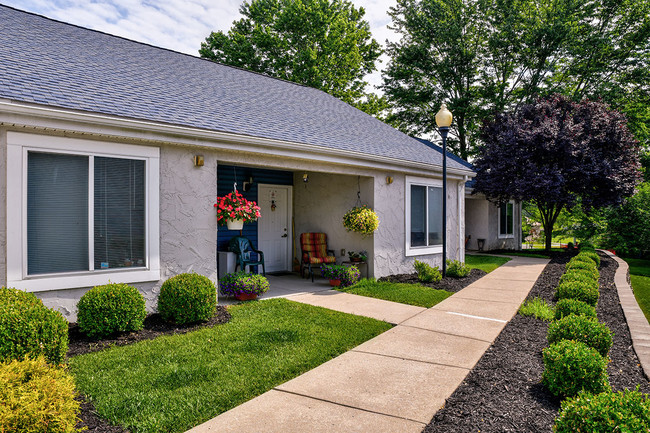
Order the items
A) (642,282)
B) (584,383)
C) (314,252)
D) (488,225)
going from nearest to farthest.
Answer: (584,383) < (314,252) < (642,282) < (488,225)

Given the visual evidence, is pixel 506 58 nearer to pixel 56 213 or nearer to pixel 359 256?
pixel 359 256

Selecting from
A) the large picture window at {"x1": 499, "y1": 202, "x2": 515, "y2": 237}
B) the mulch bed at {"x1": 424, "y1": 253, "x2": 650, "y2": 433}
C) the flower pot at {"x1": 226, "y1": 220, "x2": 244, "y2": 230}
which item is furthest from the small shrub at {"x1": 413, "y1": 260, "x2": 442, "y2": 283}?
the large picture window at {"x1": 499, "y1": 202, "x2": 515, "y2": 237}

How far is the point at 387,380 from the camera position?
12.1 ft

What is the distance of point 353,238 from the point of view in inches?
358

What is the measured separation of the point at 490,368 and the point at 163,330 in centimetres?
377

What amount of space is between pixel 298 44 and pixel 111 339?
22.1m

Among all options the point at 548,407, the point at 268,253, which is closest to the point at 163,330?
the point at 548,407

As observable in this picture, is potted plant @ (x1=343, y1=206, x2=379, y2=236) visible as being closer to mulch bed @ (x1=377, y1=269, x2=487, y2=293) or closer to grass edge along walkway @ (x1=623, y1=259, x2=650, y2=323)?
mulch bed @ (x1=377, y1=269, x2=487, y2=293)

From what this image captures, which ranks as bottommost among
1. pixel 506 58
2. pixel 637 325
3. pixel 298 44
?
pixel 637 325

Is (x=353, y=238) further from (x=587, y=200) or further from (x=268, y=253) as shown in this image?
(x=587, y=200)

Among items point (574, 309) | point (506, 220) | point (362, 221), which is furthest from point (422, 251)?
point (506, 220)

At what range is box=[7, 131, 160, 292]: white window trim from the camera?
4418 millimetres

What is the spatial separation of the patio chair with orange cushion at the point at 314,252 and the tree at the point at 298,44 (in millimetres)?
14986

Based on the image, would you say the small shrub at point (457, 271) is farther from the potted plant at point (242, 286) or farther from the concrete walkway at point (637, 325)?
the potted plant at point (242, 286)
